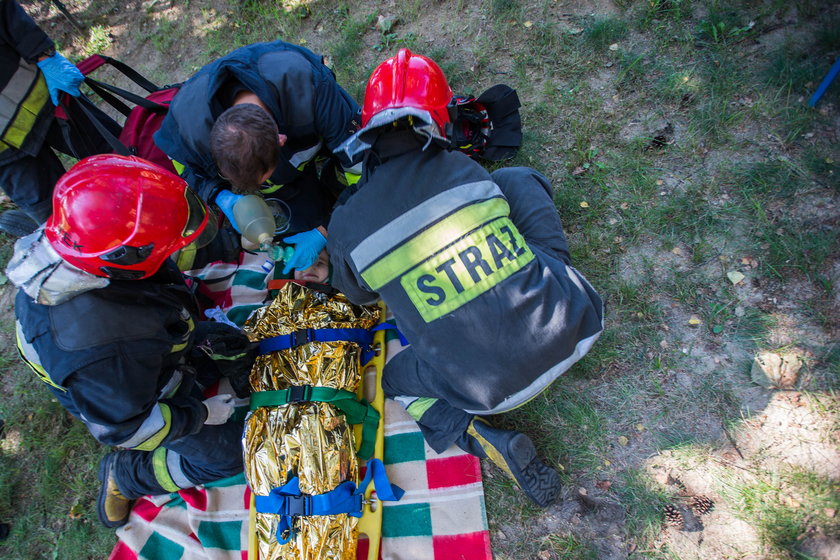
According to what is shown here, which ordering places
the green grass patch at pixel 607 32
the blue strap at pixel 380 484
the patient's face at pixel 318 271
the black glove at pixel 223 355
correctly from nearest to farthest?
the blue strap at pixel 380 484
the black glove at pixel 223 355
the patient's face at pixel 318 271
the green grass patch at pixel 607 32

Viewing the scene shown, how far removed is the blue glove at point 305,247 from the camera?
291cm

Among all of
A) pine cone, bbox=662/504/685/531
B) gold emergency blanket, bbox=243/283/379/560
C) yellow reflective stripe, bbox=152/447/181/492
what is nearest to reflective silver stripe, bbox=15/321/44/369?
yellow reflective stripe, bbox=152/447/181/492

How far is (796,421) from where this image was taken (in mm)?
2184

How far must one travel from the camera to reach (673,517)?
218 cm

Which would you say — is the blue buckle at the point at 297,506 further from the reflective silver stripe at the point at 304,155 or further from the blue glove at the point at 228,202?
the reflective silver stripe at the point at 304,155

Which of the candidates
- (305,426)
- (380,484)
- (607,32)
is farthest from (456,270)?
(607,32)

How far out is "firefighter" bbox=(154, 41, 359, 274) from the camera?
2.18 metres

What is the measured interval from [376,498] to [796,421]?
2.13 meters

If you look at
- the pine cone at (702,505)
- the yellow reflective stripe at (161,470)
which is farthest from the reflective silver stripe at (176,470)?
the pine cone at (702,505)

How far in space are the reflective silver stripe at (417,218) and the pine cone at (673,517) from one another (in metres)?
1.72

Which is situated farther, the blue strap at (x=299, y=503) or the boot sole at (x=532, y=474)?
the blue strap at (x=299, y=503)

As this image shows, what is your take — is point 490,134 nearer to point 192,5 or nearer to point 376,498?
point 376,498

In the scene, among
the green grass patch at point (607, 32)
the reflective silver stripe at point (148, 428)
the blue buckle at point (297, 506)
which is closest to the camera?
the reflective silver stripe at point (148, 428)

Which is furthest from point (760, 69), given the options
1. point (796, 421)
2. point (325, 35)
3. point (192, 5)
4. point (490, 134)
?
point (192, 5)
